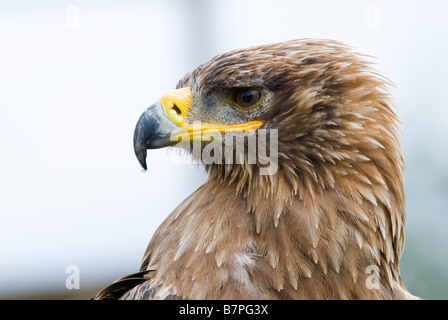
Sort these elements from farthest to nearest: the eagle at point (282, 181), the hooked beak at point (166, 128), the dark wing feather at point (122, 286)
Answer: the hooked beak at point (166, 128) → the dark wing feather at point (122, 286) → the eagle at point (282, 181)

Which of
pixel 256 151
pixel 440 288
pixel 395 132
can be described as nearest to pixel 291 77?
pixel 256 151

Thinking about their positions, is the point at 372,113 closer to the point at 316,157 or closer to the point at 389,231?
the point at 316,157

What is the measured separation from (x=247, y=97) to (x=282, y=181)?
28 centimetres

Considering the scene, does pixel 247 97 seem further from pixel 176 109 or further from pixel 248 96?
pixel 176 109

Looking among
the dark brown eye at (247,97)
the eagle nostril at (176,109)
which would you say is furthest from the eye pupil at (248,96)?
the eagle nostril at (176,109)

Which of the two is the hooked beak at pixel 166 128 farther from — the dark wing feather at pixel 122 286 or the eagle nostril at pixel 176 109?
the dark wing feather at pixel 122 286

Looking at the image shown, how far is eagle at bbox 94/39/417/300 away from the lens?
1414mm

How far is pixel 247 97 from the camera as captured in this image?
1620mm

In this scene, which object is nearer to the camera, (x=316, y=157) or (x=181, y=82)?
(x=316, y=157)

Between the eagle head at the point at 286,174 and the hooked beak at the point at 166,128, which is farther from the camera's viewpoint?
the hooked beak at the point at 166,128

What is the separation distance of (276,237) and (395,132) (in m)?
0.49

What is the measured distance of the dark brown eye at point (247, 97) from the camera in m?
1.62

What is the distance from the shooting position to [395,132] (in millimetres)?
1577
